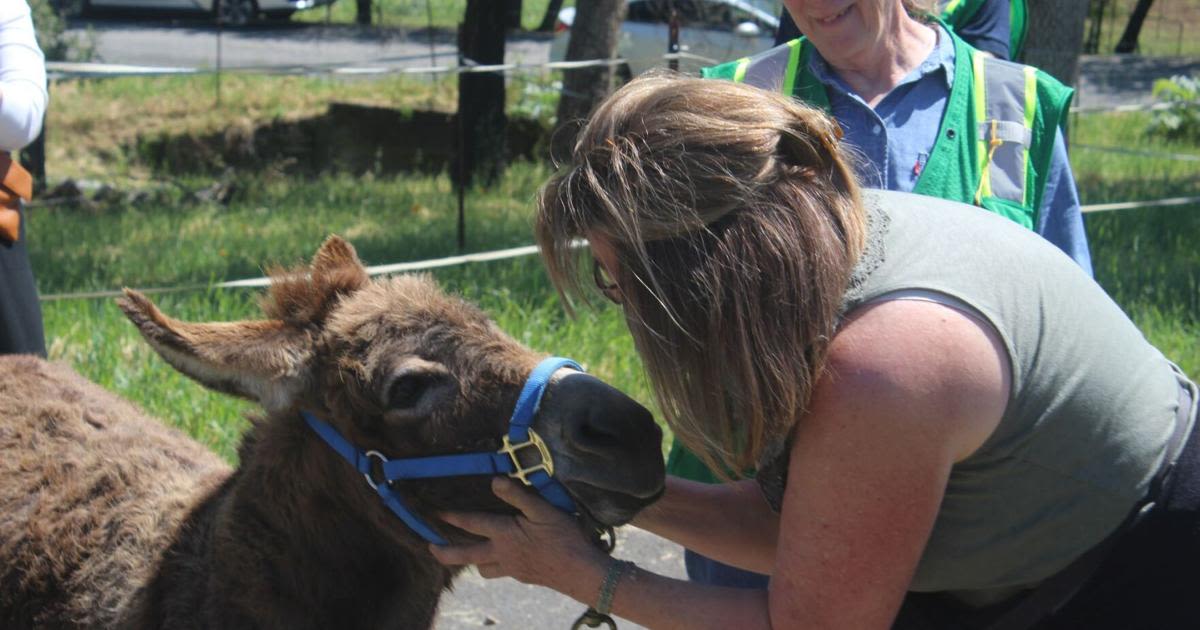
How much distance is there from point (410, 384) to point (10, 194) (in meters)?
1.95

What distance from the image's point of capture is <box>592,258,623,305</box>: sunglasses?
2465 mm

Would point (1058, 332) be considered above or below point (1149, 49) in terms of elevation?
above

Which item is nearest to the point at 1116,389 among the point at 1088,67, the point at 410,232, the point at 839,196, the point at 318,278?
the point at 839,196

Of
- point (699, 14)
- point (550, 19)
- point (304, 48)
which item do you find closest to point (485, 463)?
point (699, 14)

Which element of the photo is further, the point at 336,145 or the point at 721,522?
the point at 336,145

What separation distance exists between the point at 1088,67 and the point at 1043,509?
27.1 meters

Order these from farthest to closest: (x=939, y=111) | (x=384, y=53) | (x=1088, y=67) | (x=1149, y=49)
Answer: (x=1149, y=49)
(x=1088, y=67)
(x=384, y=53)
(x=939, y=111)

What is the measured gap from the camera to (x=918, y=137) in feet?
9.84

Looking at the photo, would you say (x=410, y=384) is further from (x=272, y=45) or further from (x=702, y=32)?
(x=272, y=45)

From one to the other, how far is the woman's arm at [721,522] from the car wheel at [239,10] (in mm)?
22494

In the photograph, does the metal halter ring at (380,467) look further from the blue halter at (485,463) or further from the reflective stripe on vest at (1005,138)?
the reflective stripe on vest at (1005,138)

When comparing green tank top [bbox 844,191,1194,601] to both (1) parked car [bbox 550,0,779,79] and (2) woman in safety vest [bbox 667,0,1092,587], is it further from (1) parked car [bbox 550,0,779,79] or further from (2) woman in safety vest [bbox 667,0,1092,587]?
(1) parked car [bbox 550,0,779,79]

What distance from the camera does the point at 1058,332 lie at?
7.28 feet

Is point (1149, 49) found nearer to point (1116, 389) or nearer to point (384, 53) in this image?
point (384, 53)
